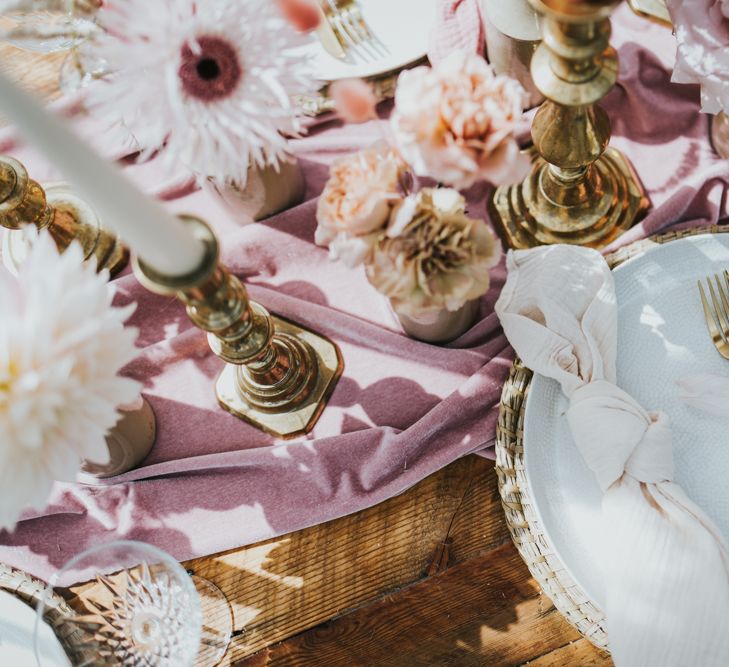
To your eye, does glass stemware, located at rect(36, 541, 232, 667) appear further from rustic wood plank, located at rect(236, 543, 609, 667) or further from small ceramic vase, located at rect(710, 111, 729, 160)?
small ceramic vase, located at rect(710, 111, 729, 160)

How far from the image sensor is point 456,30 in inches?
24.2

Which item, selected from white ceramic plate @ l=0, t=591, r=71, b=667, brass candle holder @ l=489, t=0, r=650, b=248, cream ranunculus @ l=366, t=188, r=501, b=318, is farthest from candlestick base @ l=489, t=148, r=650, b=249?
white ceramic plate @ l=0, t=591, r=71, b=667

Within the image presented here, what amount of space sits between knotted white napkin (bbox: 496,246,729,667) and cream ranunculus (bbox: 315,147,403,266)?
185 mm

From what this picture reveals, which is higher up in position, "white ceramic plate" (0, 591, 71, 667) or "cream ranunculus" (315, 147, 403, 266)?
"cream ranunculus" (315, 147, 403, 266)

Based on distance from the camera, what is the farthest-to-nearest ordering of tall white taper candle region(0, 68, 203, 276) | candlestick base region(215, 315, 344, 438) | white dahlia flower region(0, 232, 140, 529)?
candlestick base region(215, 315, 344, 438) → white dahlia flower region(0, 232, 140, 529) → tall white taper candle region(0, 68, 203, 276)

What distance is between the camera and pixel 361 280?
63cm

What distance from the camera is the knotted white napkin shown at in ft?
1.50

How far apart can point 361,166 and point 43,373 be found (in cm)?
20

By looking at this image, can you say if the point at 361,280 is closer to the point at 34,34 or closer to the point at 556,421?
the point at 556,421

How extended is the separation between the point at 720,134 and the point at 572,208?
0.15 meters

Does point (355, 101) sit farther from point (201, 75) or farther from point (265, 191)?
point (265, 191)

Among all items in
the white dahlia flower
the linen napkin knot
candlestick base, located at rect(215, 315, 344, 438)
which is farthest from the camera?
candlestick base, located at rect(215, 315, 344, 438)

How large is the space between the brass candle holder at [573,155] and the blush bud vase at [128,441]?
344 millimetres

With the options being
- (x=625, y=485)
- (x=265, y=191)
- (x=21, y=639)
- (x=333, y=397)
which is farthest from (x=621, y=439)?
(x=21, y=639)
